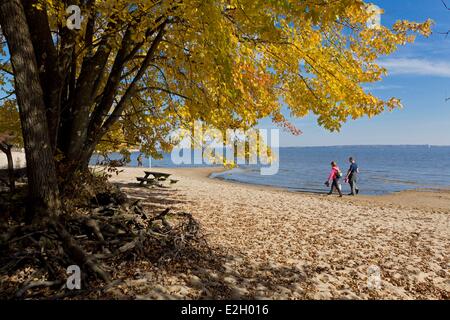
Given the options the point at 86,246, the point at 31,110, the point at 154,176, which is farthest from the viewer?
the point at 154,176

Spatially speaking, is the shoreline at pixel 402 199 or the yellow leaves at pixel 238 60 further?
the shoreline at pixel 402 199

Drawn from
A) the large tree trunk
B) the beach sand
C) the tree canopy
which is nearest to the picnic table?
the beach sand

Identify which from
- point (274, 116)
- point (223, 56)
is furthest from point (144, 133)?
point (223, 56)

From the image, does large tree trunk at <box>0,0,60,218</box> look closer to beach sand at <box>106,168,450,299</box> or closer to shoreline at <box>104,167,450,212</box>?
beach sand at <box>106,168,450,299</box>

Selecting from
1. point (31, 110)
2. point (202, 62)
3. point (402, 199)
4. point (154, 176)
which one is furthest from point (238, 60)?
point (402, 199)

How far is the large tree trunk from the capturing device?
5527mm

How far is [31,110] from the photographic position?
5.72 metres

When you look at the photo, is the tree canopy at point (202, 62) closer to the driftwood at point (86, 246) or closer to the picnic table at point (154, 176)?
the driftwood at point (86, 246)

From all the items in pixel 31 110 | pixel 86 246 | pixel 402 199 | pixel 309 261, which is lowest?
pixel 402 199

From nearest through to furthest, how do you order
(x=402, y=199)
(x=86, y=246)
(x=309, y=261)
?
1. (x=86, y=246)
2. (x=309, y=261)
3. (x=402, y=199)

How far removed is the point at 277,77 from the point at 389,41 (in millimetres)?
2884

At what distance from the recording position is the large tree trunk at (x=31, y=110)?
18.1 ft

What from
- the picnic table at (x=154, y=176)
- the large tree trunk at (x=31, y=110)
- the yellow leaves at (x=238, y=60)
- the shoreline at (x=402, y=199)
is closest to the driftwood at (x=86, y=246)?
the large tree trunk at (x=31, y=110)

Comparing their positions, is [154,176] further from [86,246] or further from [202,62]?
[86,246]
